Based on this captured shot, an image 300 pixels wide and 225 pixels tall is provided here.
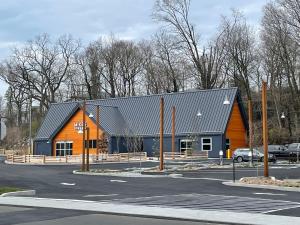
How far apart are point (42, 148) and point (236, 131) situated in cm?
2492

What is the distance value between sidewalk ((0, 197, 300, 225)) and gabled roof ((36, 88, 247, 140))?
43.0 m

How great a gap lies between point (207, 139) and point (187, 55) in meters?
23.1

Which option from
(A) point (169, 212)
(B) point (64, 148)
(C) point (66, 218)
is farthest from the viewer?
(B) point (64, 148)

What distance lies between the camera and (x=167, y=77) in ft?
268

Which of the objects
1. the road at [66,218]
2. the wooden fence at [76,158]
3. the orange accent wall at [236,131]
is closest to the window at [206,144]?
the orange accent wall at [236,131]

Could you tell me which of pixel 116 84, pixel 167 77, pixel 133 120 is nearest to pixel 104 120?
pixel 133 120

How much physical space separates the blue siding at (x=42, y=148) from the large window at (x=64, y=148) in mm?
1014

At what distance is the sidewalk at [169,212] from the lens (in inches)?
512

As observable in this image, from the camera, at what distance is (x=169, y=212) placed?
1472 centimetres

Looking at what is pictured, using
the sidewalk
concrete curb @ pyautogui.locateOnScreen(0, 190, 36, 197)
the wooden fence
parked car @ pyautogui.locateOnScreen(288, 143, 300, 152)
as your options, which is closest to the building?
the wooden fence

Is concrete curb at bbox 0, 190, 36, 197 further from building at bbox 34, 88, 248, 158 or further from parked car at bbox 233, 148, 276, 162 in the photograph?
building at bbox 34, 88, 248, 158

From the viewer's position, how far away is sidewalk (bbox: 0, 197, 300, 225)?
12992 mm

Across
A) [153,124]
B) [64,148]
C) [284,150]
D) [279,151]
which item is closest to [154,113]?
[153,124]

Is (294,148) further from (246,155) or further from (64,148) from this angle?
(64,148)
